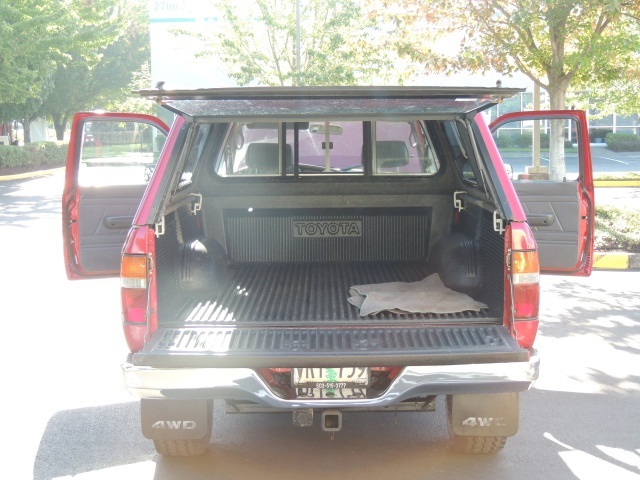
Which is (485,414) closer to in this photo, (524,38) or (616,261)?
(616,261)

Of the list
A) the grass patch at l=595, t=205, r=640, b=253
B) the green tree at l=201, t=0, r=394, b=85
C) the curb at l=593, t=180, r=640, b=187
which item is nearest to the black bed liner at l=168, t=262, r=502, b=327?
the grass patch at l=595, t=205, r=640, b=253

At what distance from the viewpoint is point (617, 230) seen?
12.4m

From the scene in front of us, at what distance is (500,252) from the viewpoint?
185 inches

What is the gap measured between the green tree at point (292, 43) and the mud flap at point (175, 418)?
18.5m

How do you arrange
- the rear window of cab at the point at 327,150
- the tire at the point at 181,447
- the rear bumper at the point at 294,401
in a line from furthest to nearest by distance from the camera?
the rear window of cab at the point at 327,150 → the tire at the point at 181,447 → the rear bumper at the point at 294,401

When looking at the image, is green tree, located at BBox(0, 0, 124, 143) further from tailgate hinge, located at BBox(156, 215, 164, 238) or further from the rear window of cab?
tailgate hinge, located at BBox(156, 215, 164, 238)

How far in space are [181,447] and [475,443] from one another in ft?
4.89

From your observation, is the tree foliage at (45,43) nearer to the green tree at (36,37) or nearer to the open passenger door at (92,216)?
the green tree at (36,37)

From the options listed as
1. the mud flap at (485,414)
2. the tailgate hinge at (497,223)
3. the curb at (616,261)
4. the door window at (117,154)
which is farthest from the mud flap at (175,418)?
the door window at (117,154)

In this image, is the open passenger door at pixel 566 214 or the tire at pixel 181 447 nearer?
the tire at pixel 181 447

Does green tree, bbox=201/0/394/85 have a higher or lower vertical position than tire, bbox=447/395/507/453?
higher

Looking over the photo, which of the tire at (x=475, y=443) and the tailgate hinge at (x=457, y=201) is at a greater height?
the tailgate hinge at (x=457, y=201)

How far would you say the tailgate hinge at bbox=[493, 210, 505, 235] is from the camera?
4383 millimetres

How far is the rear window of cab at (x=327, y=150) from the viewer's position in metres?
6.60
